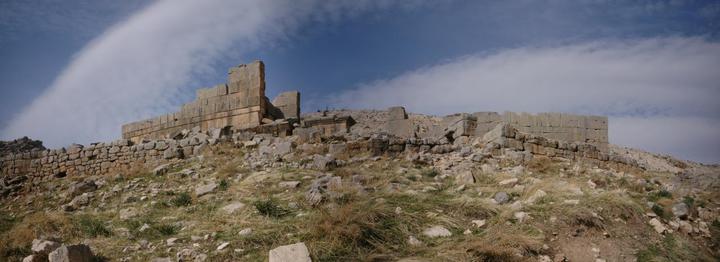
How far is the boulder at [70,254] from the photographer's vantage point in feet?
15.5

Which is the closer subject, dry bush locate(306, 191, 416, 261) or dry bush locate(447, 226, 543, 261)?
dry bush locate(447, 226, 543, 261)

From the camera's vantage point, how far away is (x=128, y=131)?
15445 millimetres

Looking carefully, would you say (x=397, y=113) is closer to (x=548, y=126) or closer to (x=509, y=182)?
(x=548, y=126)

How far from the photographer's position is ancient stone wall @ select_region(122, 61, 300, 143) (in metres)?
13.1

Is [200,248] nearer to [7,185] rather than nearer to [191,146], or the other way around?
[191,146]

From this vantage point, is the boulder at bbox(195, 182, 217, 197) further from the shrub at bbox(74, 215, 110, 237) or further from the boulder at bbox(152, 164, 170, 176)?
the boulder at bbox(152, 164, 170, 176)

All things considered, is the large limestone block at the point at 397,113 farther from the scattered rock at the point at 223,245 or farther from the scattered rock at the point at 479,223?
the scattered rock at the point at 223,245

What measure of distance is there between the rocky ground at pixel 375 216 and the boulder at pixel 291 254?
0.01 m

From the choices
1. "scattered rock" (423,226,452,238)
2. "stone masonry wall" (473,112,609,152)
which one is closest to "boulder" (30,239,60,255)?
"scattered rock" (423,226,452,238)

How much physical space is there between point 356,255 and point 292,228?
93 cm

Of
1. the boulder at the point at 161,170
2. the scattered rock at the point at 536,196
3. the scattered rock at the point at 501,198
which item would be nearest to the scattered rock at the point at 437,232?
the scattered rock at the point at 501,198

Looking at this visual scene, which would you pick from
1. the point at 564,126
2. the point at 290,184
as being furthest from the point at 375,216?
the point at 564,126

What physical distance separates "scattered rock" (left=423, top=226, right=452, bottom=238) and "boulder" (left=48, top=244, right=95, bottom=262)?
3309 millimetres

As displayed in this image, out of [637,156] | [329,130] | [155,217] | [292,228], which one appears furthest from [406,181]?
[637,156]
